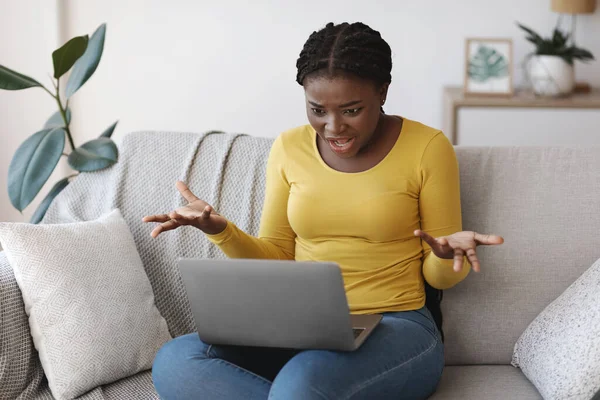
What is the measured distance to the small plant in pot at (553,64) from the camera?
3.42 meters

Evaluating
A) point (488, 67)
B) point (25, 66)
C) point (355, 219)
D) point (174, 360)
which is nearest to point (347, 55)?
point (355, 219)

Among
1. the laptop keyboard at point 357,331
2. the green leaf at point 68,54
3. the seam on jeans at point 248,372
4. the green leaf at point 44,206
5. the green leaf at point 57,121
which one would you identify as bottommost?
the seam on jeans at point 248,372

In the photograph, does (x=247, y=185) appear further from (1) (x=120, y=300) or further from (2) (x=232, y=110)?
(2) (x=232, y=110)

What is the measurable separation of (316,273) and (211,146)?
744 mm

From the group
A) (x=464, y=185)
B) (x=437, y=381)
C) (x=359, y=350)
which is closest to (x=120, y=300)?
(x=359, y=350)

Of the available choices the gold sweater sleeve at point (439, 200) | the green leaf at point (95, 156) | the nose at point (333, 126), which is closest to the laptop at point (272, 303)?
the gold sweater sleeve at point (439, 200)

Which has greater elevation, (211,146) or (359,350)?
(211,146)

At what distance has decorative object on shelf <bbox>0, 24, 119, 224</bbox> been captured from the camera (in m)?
2.12

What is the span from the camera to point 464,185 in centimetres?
187

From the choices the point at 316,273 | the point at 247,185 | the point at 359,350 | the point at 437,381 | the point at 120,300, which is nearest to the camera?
the point at 316,273

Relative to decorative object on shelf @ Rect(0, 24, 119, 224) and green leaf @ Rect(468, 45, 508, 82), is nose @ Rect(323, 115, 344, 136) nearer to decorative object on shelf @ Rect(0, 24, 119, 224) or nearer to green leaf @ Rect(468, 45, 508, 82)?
decorative object on shelf @ Rect(0, 24, 119, 224)

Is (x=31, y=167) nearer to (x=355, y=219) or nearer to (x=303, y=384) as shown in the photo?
(x=355, y=219)

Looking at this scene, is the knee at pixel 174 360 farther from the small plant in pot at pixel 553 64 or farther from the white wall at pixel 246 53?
the small plant in pot at pixel 553 64

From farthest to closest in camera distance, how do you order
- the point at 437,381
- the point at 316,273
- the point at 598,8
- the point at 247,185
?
1. the point at 598,8
2. the point at 247,185
3. the point at 437,381
4. the point at 316,273
